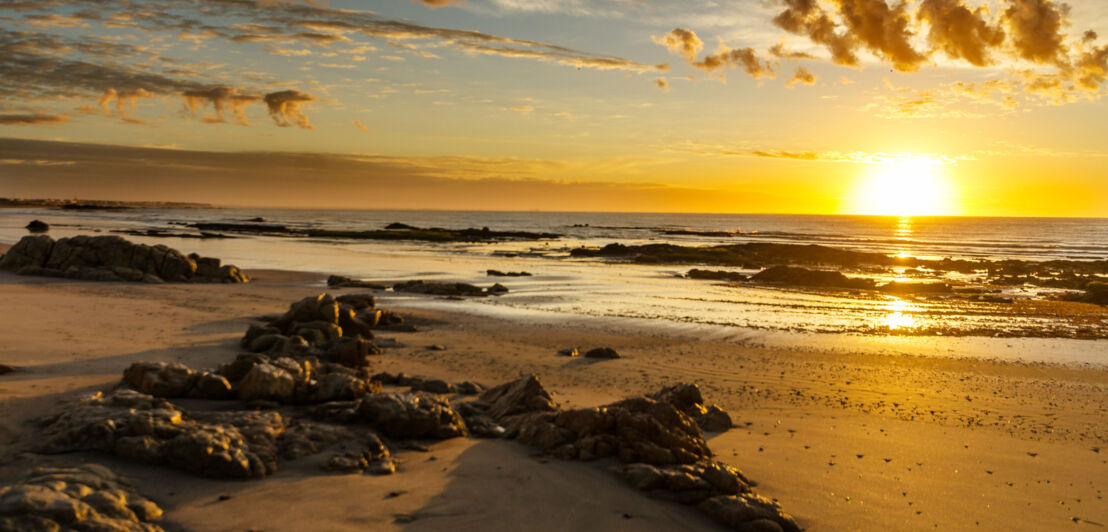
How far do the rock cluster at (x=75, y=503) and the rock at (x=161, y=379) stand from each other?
353cm

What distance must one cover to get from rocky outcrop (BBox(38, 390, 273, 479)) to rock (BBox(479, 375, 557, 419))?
3789 mm

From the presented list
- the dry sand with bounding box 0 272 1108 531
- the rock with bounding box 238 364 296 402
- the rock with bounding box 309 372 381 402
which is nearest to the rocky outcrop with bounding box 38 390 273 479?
the dry sand with bounding box 0 272 1108 531

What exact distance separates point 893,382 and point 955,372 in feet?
7.53

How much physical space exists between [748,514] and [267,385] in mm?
7002

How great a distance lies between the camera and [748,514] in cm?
725

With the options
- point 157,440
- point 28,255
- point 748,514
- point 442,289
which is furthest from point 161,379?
point 28,255

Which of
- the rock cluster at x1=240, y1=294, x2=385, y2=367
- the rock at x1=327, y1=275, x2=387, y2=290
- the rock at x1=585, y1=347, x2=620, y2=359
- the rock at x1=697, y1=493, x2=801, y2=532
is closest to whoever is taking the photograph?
the rock at x1=697, y1=493, x2=801, y2=532

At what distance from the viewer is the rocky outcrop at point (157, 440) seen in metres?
7.64

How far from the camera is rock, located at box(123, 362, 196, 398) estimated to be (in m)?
10.4

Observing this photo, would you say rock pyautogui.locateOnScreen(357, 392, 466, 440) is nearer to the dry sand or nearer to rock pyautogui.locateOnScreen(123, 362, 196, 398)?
the dry sand

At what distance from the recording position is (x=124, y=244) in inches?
1212

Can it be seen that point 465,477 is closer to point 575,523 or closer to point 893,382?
point 575,523

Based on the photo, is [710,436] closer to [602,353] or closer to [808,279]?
[602,353]

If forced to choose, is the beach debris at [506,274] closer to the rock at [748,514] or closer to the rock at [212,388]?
the rock at [212,388]
